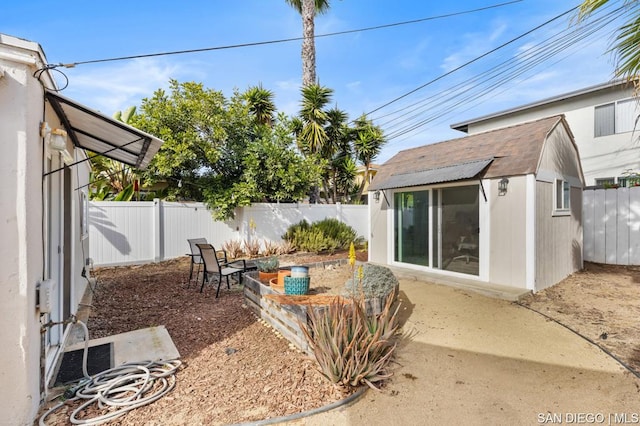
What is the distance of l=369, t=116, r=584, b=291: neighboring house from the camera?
6059 millimetres

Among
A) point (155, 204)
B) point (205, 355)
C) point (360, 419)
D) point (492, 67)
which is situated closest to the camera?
point (360, 419)

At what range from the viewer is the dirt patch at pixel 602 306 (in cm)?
400

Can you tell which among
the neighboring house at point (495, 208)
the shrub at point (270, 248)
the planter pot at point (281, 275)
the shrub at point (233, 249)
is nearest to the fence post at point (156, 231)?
the shrub at point (233, 249)

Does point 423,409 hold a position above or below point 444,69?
below

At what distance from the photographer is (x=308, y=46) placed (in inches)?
520

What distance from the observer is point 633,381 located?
3.10m

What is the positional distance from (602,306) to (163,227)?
34.4 feet

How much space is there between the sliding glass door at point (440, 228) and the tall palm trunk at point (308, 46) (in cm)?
774

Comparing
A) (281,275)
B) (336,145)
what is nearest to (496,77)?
(336,145)

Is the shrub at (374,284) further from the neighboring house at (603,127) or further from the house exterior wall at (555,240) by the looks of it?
the neighboring house at (603,127)

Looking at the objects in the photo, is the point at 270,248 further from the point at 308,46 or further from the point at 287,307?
the point at 308,46

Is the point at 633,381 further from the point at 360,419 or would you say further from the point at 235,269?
the point at 235,269

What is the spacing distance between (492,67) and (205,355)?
12671 mm

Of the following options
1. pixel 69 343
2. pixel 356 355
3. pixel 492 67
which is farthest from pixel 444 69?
pixel 69 343
